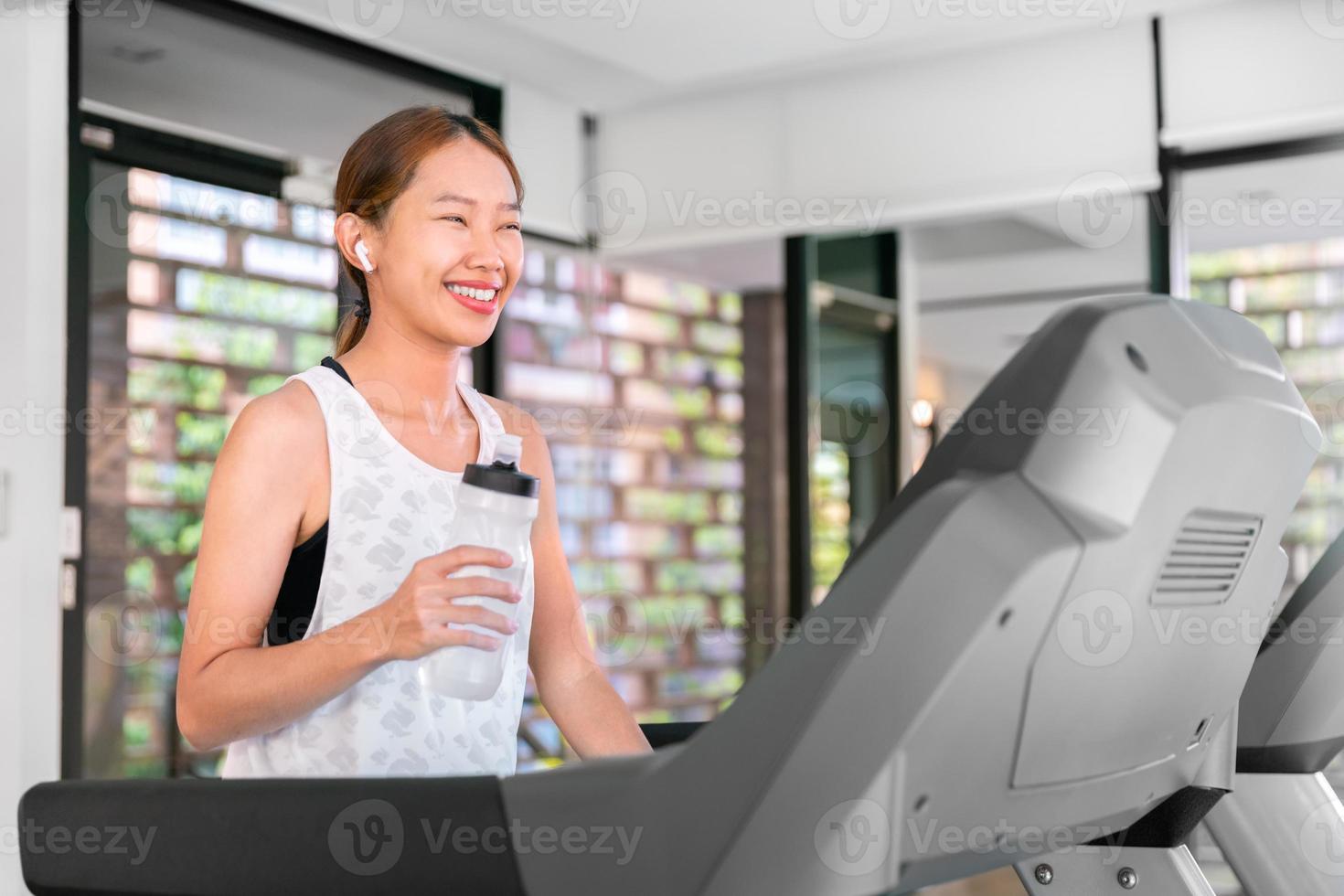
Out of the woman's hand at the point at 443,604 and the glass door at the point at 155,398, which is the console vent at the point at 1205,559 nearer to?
the woman's hand at the point at 443,604

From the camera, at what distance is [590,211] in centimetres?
503

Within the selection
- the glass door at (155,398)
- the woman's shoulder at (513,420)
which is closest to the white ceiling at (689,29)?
the glass door at (155,398)

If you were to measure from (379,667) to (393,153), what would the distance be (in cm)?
42

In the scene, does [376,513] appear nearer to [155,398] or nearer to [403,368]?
[403,368]

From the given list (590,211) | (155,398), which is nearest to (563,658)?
(155,398)

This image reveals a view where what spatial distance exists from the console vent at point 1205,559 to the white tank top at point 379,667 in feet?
1.53

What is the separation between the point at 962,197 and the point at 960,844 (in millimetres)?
3752

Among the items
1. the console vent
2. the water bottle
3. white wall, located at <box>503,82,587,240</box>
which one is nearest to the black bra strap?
the water bottle

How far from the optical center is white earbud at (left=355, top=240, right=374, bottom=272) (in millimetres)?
1235

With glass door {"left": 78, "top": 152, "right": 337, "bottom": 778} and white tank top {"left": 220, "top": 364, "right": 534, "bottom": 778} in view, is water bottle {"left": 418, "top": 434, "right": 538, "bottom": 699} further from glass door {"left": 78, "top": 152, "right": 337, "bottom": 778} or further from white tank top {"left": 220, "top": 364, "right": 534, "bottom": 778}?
glass door {"left": 78, "top": 152, "right": 337, "bottom": 778}

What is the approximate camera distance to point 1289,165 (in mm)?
3975

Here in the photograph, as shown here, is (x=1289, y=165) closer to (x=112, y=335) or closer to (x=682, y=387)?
(x=112, y=335)

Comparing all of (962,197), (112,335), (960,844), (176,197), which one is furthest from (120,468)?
(960,844)

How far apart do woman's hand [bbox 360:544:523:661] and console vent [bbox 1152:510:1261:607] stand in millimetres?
365
